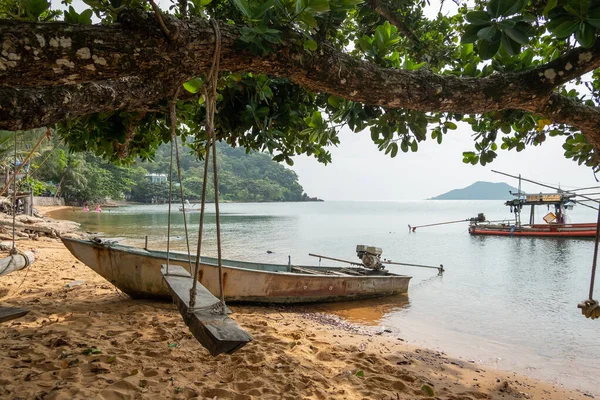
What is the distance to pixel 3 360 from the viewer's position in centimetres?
276

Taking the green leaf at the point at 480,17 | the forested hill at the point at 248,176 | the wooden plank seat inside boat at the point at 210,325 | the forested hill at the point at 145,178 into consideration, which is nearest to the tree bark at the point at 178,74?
the green leaf at the point at 480,17

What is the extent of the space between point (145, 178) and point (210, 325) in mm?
72956

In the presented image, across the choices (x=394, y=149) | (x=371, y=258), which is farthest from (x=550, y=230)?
(x=394, y=149)

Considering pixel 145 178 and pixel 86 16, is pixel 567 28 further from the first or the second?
pixel 145 178

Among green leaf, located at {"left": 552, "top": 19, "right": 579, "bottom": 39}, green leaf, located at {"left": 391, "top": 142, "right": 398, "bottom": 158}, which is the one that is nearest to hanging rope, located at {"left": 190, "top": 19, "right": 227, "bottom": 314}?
green leaf, located at {"left": 552, "top": 19, "right": 579, "bottom": 39}

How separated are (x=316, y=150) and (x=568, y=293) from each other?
10520 mm

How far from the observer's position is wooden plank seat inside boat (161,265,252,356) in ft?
5.50

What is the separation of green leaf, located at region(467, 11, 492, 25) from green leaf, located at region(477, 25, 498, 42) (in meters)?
0.03

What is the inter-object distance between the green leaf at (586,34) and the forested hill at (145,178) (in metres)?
4.23

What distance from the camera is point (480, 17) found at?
5.97 feet

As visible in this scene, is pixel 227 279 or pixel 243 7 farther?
pixel 227 279

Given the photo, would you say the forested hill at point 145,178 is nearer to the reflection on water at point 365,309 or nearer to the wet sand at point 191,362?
the wet sand at point 191,362

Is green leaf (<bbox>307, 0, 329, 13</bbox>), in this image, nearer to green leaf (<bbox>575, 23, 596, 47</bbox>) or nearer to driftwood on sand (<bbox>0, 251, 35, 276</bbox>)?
green leaf (<bbox>575, 23, 596, 47</bbox>)

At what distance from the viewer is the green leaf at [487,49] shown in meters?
1.88
